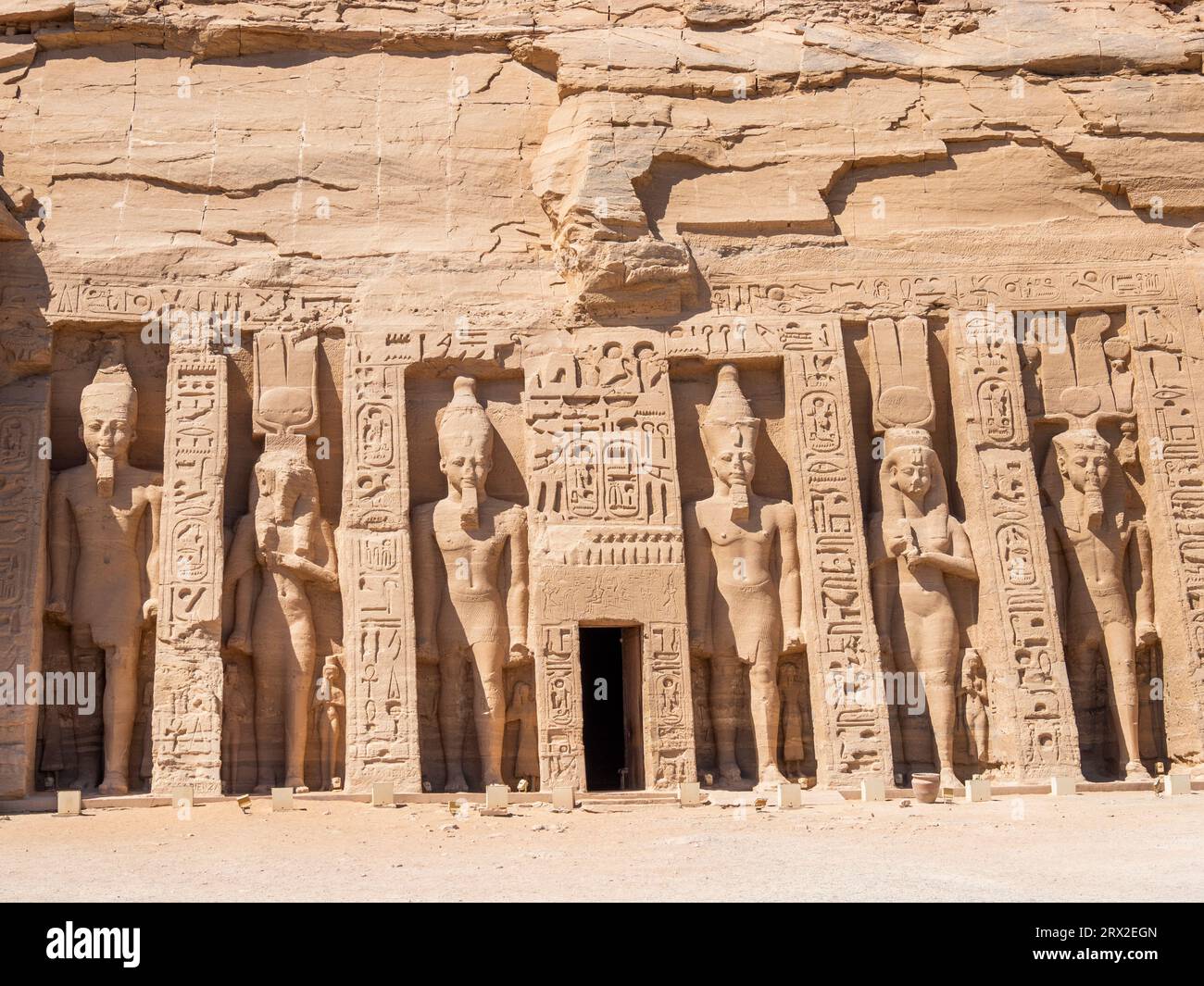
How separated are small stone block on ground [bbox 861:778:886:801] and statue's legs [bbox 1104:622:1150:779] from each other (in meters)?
2.43

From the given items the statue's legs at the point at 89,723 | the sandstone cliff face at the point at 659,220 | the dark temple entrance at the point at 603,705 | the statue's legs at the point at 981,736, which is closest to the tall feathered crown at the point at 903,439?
the sandstone cliff face at the point at 659,220

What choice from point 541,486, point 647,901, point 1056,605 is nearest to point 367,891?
point 647,901

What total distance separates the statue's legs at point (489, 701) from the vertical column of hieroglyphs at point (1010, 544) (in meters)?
4.16

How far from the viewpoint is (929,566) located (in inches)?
550

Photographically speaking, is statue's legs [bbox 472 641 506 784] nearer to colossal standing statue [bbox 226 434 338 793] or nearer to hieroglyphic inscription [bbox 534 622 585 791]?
hieroglyphic inscription [bbox 534 622 585 791]

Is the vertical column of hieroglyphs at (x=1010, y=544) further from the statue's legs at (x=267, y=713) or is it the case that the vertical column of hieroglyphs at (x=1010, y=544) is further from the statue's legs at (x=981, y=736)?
the statue's legs at (x=267, y=713)

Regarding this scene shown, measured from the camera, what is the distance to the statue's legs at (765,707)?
13570 millimetres

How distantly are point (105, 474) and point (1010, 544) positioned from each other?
7.65m

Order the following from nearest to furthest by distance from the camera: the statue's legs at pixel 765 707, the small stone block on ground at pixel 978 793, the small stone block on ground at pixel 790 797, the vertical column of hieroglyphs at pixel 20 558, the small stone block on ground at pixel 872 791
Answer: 1. the small stone block on ground at pixel 790 797
2. the small stone block on ground at pixel 978 793
3. the small stone block on ground at pixel 872 791
4. the vertical column of hieroglyphs at pixel 20 558
5. the statue's legs at pixel 765 707

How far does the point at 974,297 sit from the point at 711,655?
408 cm

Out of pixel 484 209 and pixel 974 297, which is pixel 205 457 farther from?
pixel 974 297

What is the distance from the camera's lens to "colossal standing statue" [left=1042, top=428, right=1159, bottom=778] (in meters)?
14.1

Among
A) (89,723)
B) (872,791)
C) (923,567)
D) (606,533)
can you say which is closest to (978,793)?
(872,791)

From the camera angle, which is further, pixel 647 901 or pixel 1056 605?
pixel 1056 605
